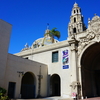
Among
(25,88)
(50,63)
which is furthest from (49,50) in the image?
(25,88)

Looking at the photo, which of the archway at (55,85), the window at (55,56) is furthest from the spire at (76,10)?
the archway at (55,85)

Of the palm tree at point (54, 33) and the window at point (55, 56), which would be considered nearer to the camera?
the window at point (55, 56)

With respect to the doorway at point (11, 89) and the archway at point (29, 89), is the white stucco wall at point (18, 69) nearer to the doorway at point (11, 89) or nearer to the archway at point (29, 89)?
the doorway at point (11, 89)

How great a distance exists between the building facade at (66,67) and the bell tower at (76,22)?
2890 centimetres

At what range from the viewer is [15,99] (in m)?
16.0

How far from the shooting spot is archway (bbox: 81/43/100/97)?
2036cm

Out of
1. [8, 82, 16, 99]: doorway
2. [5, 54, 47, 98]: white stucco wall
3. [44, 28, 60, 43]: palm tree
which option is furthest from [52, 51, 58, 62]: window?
[44, 28, 60, 43]: palm tree

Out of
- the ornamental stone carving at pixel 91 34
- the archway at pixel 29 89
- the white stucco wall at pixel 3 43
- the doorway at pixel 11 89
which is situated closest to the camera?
the white stucco wall at pixel 3 43

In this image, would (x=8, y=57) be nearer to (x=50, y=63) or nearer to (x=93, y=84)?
(x=50, y=63)

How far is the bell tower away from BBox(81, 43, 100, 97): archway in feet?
93.7

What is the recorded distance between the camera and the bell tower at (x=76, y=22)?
50688 mm

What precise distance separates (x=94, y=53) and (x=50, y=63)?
745cm

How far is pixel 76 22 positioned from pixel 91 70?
31586 mm

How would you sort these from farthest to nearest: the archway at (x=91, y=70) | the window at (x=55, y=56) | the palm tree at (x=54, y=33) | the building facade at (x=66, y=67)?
the palm tree at (x=54, y=33) < the window at (x=55, y=56) < the archway at (x=91, y=70) < the building facade at (x=66, y=67)
